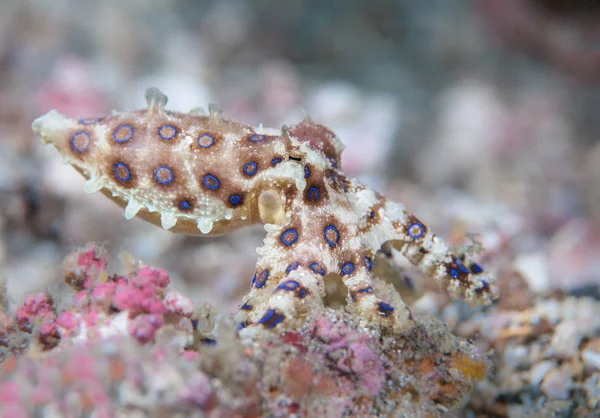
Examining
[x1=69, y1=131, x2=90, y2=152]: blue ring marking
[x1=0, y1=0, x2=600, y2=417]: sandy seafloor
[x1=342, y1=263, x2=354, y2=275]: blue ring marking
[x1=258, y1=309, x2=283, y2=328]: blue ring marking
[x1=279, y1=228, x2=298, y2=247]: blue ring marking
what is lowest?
[x1=258, y1=309, x2=283, y2=328]: blue ring marking

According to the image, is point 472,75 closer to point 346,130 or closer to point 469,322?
point 346,130

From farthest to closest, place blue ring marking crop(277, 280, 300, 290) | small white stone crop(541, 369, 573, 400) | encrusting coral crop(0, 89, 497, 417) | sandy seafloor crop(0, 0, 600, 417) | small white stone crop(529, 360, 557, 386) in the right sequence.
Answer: sandy seafloor crop(0, 0, 600, 417) → small white stone crop(529, 360, 557, 386) → small white stone crop(541, 369, 573, 400) → blue ring marking crop(277, 280, 300, 290) → encrusting coral crop(0, 89, 497, 417)

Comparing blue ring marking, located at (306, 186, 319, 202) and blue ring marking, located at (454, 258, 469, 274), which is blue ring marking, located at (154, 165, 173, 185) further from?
blue ring marking, located at (454, 258, 469, 274)

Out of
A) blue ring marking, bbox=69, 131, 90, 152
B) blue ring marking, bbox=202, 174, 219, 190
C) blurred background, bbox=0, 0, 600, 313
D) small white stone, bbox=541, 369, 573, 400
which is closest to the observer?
blue ring marking, bbox=202, 174, 219, 190

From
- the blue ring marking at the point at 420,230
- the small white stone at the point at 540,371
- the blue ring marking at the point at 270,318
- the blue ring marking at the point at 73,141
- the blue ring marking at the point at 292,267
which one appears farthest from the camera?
the small white stone at the point at 540,371

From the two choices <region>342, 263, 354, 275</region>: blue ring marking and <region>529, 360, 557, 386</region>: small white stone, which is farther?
<region>529, 360, 557, 386</region>: small white stone

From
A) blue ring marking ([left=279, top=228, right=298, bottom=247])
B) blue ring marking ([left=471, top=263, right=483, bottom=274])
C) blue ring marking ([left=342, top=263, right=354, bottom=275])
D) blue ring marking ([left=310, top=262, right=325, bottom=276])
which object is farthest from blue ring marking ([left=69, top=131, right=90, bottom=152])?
blue ring marking ([left=471, top=263, right=483, bottom=274])

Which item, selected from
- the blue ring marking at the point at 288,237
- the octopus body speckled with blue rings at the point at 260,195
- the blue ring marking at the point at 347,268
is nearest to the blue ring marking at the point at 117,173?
the octopus body speckled with blue rings at the point at 260,195

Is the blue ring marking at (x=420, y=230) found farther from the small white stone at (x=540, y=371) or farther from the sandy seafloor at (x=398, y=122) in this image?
the small white stone at (x=540, y=371)
